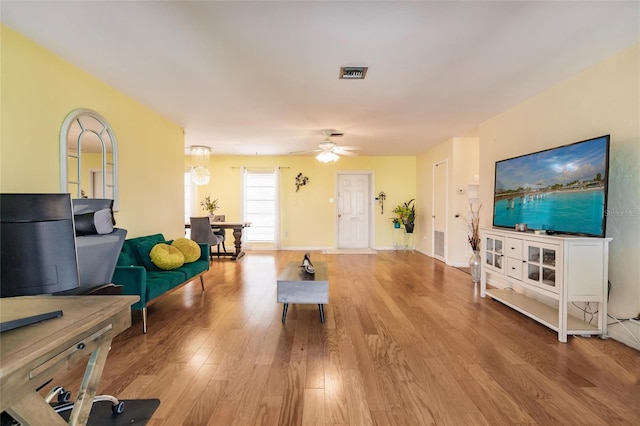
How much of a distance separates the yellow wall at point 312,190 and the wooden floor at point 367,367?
434cm

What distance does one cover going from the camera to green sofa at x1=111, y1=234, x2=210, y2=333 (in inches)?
108

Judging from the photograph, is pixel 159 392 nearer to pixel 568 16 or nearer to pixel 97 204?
pixel 97 204

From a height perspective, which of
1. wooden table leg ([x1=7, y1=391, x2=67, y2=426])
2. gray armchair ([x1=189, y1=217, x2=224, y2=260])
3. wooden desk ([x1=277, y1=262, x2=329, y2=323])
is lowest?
wooden desk ([x1=277, y1=262, x2=329, y2=323])

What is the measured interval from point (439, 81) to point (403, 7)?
1.32 meters

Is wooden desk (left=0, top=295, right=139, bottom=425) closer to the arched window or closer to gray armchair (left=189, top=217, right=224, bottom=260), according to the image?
the arched window

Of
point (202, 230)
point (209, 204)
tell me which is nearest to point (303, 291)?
point (202, 230)

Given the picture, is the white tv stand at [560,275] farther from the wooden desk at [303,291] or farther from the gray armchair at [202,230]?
the gray armchair at [202,230]

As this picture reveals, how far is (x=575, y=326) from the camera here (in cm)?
273

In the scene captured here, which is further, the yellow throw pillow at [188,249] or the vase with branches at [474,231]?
the vase with branches at [474,231]

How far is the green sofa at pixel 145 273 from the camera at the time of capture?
274 cm

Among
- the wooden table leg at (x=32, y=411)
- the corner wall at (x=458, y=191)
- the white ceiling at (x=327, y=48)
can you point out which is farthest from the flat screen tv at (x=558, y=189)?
the wooden table leg at (x=32, y=411)

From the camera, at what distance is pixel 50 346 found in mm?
867

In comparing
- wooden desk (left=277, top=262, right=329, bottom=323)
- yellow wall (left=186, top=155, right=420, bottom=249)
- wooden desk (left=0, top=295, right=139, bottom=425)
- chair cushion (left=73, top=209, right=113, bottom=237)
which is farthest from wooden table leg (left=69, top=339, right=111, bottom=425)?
yellow wall (left=186, top=155, right=420, bottom=249)

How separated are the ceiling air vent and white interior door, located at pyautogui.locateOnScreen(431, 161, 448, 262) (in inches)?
152
